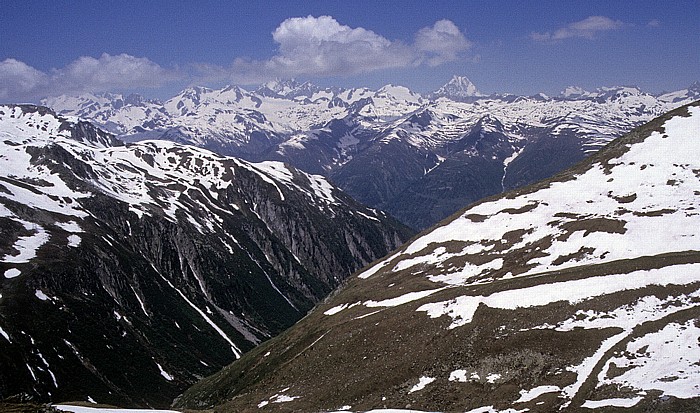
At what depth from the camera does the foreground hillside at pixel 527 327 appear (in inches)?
1866

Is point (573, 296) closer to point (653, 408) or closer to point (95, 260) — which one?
point (653, 408)

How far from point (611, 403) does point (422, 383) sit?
66.5ft

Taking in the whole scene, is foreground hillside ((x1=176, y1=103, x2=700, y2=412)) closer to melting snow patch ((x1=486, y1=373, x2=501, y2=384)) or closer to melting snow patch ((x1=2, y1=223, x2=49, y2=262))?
melting snow patch ((x1=486, y1=373, x2=501, y2=384))

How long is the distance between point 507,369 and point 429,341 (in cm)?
1263

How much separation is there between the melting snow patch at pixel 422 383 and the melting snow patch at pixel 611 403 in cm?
1765

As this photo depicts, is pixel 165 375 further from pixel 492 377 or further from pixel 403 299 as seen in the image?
pixel 492 377

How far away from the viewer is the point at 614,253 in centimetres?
8544

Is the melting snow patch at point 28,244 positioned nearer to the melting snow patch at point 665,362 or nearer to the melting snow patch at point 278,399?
the melting snow patch at point 278,399

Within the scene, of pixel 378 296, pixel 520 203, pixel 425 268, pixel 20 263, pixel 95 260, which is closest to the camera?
pixel 378 296

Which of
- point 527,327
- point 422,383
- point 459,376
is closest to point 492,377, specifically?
point 459,376

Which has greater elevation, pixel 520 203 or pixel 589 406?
pixel 520 203

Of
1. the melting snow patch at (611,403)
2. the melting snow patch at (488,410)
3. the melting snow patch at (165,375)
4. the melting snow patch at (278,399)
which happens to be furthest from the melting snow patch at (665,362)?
the melting snow patch at (165,375)

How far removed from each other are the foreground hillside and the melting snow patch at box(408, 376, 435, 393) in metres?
0.19

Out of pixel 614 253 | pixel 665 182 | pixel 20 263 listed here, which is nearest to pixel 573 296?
pixel 614 253
